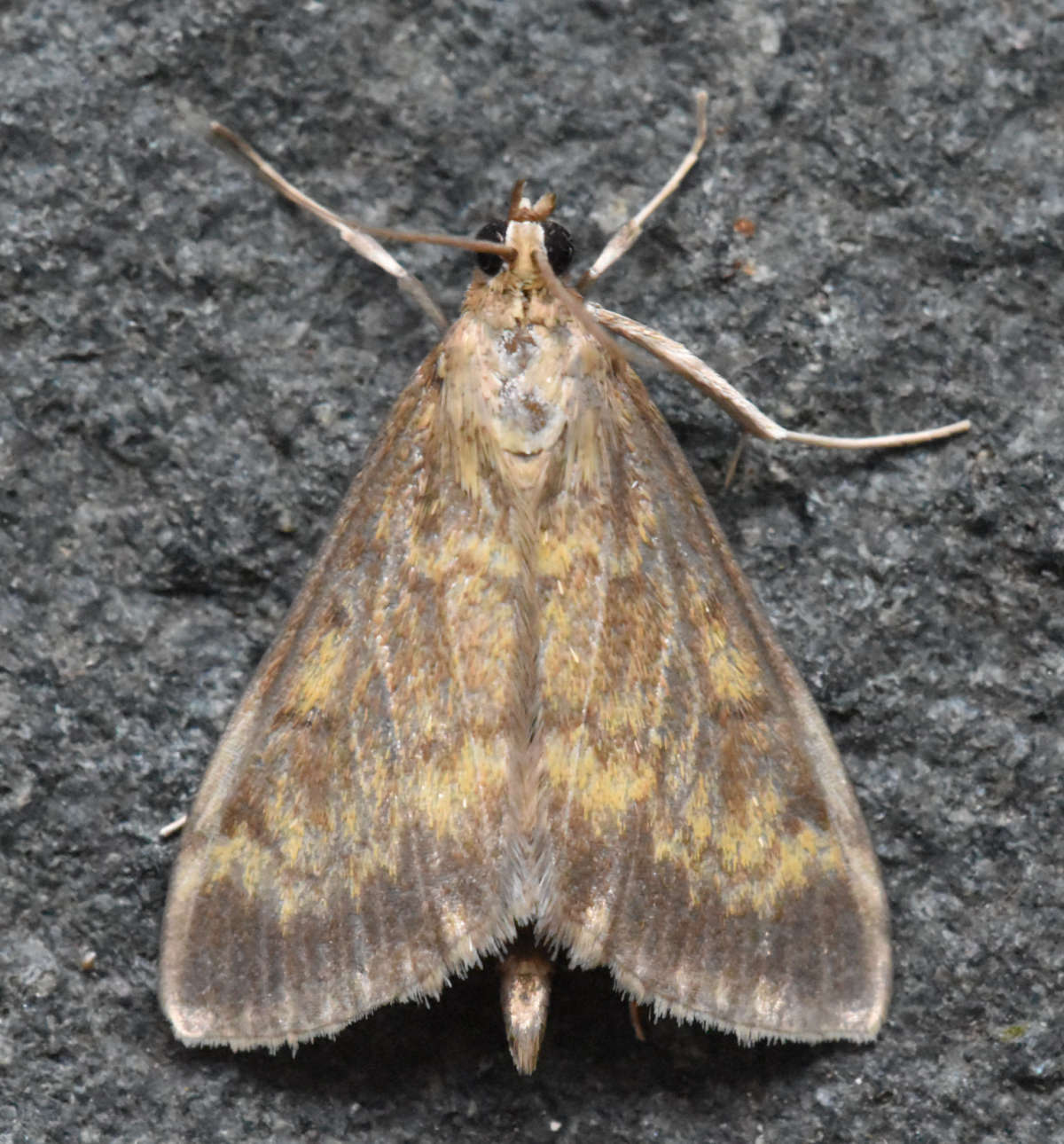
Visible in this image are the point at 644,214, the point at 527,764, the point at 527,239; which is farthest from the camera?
the point at 644,214

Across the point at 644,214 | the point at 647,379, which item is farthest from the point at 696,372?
the point at 644,214

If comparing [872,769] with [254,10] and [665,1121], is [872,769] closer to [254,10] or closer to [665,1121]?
[665,1121]

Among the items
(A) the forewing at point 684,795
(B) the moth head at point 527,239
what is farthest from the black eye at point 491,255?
(A) the forewing at point 684,795

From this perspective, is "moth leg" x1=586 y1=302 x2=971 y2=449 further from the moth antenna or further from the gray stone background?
the moth antenna

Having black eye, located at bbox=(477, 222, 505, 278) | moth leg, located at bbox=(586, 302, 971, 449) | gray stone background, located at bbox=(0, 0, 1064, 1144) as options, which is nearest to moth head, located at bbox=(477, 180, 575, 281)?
black eye, located at bbox=(477, 222, 505, 278)

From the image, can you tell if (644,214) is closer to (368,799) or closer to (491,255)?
(491,255)

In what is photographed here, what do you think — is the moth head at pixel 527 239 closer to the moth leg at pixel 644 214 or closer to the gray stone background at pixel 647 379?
the moth leg at pixel 644 214

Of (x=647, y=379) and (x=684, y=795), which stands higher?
(x=647, y=379)
